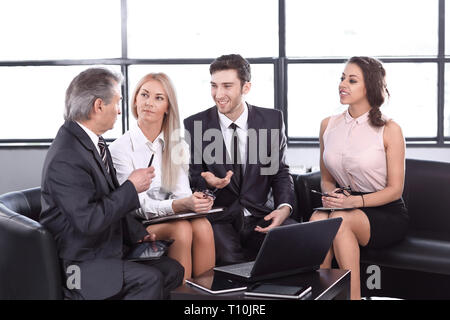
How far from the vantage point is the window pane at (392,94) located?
5.01m

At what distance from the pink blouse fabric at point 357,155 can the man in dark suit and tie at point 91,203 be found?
1197 millimetres

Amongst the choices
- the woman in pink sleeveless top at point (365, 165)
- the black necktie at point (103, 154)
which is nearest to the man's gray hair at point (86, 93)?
the black necktie at point (103, 154)

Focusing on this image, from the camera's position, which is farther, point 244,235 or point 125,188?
point 244,235

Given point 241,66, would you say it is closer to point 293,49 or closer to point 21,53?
point 293,49

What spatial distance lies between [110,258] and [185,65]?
310 cm

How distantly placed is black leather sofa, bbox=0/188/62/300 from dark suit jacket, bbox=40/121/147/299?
0.21 feet

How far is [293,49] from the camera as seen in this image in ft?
16.6

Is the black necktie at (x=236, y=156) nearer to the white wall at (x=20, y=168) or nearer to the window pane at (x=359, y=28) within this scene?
the window pane at (x=359, y=28)

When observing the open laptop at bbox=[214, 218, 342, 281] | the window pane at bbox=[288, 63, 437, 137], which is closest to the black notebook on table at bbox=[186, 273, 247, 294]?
the open laptop at bbox=[214, 218, 342, 281]

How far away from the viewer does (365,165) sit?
308 centimetres
